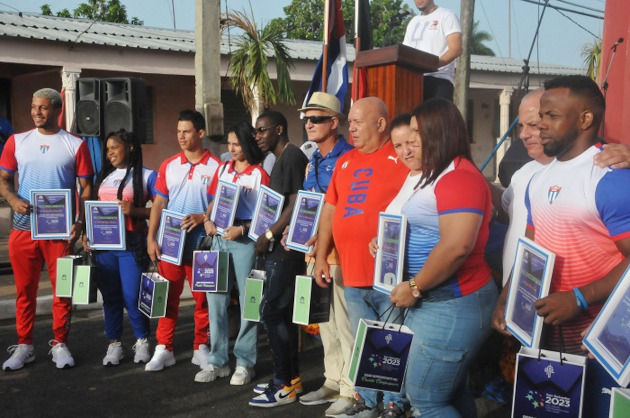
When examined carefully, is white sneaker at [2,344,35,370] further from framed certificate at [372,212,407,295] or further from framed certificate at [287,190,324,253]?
framed certificate at [372,212,407,295]

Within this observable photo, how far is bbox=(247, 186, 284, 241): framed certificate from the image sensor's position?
15.8 ft

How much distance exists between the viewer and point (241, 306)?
521 cm

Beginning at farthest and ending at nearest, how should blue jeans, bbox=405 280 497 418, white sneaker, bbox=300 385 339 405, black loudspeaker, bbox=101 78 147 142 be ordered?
black loudspeaker, bbox=101 78 147 142 < white sneaker, bbox=300 385 339 405 < blue jeans, bbox=405 280 497 418

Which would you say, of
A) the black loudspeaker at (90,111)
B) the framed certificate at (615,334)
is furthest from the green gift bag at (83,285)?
the framed certificate at (615,334)

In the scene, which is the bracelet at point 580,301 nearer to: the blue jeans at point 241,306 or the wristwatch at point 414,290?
the wristwatch at point 414,290

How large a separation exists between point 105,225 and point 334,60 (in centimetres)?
245

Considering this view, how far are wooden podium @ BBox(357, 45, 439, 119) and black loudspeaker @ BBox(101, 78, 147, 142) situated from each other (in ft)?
9.22

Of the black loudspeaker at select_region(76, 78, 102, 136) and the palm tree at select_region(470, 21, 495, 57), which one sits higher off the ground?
the palm tree at select_region(470, 21, 495, 57)

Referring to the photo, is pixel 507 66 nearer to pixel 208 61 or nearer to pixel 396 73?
pixel 208 61

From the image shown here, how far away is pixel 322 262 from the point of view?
439cm

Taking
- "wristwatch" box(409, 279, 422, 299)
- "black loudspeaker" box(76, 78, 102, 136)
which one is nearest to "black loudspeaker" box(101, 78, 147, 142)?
"black loudspeaker" box(76, 78, 102, 136)

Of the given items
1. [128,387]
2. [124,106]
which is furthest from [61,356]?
[124,106]

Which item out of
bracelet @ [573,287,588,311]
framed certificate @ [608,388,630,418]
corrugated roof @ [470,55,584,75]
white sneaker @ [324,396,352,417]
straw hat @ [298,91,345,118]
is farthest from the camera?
corrugated roof @ [470,55,584,75]

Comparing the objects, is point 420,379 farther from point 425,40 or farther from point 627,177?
point 425,40
